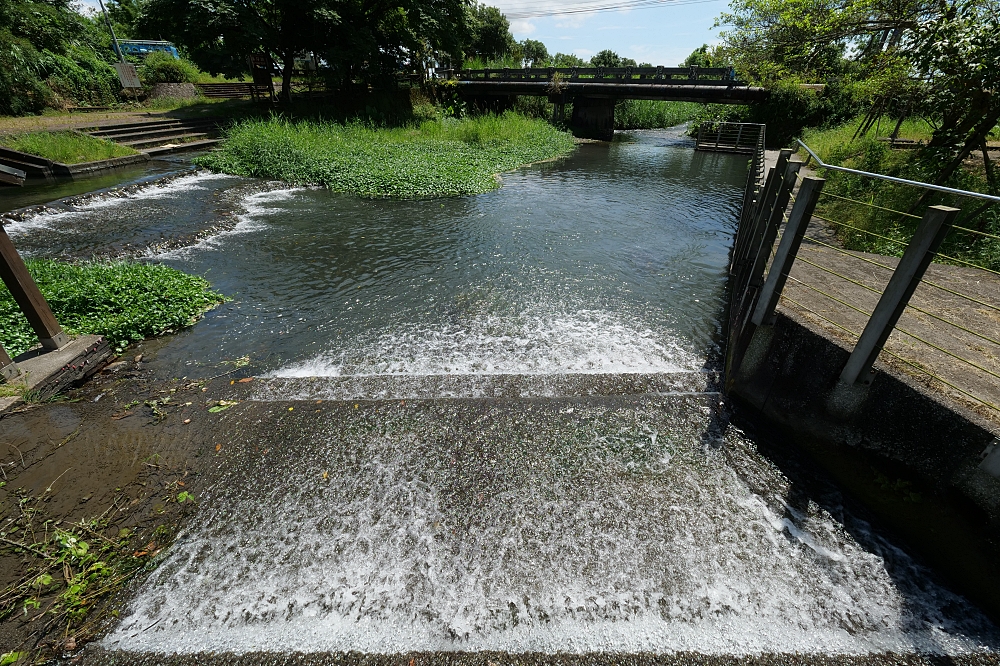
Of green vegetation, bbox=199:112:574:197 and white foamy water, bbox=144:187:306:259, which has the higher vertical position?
green vegetation, bbox=199:112:574:197

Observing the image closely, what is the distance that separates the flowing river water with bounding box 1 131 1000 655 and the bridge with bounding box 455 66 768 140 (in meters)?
25.7

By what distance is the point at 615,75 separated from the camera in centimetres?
3106

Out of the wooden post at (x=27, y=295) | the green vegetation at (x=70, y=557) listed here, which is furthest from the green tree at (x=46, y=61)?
the green vegetation at (x=70, y=557)

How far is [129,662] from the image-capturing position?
271cm

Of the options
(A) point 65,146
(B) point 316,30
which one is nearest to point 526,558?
(A) point 65,146

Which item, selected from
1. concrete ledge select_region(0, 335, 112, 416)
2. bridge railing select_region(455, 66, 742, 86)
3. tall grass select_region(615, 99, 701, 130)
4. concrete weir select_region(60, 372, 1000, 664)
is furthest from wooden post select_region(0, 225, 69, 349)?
tall grass select_region(615, 99, 701, 130)

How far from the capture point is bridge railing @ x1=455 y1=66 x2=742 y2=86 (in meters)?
27.3

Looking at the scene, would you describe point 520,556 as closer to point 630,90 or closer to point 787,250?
point 787,250

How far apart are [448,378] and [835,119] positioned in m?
32.9

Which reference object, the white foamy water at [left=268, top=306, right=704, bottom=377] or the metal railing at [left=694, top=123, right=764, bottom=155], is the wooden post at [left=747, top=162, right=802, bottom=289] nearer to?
the white foamy water at [left=268, top=306, right=704, bottom=377]

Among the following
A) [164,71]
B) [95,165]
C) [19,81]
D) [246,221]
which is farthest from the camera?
[164,71]

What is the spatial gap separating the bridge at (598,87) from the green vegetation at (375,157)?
9.85 m

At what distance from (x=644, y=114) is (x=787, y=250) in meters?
49.6

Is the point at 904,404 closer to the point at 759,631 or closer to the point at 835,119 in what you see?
the point at 759,631
